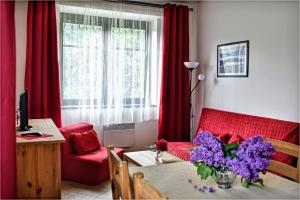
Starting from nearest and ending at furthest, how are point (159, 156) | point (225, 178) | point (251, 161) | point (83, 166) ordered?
point (251, 161) → point (225, 178) → point (159, 156) → point (83, 166)

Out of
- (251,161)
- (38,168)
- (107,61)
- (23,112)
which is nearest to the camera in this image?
(251,161)

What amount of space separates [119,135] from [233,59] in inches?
76.0

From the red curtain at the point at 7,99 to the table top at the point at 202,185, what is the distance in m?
0.76

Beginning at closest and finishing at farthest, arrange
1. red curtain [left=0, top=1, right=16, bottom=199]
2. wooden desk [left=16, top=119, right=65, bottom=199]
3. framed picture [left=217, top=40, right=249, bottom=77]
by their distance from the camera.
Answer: red curtain [left=0, top=1, right=16, bottom=199]
wooden desk [left=16, top=119, right=65, bottom=199]
framed picture [left=217, top=40, right=249, bottom=77]

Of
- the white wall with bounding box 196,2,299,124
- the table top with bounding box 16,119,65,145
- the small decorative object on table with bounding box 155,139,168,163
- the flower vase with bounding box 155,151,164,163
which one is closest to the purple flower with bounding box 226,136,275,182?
the table top with bounding box 16,119,65,145

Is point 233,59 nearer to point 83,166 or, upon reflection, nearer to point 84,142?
point 84,142

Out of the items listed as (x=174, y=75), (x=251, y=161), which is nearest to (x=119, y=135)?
(x=174, y=75)

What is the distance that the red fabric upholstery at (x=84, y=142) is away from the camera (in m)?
3.58

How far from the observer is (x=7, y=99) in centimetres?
116

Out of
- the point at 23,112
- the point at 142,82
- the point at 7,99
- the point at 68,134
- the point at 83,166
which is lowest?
the point at 83,166

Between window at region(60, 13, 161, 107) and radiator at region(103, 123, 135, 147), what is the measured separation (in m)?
0.34

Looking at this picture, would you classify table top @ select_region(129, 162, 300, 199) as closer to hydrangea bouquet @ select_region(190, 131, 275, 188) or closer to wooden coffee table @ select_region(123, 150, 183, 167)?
hydrangea bouquet @ select_region(190, 131, 275, 188)

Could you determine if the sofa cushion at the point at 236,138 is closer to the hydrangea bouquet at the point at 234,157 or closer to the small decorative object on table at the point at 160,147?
the small decorative object on table at the point at 160,147

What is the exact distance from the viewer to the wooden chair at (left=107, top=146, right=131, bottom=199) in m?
1.49
